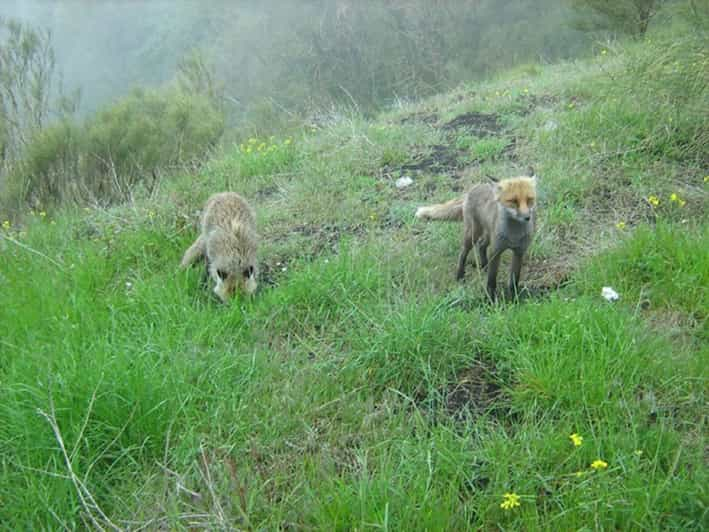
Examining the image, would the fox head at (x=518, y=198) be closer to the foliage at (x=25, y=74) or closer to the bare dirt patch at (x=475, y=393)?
the bare dirt patch at (x=475, y=393)

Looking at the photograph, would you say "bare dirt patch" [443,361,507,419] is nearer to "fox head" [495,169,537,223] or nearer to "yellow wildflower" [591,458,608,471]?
"yellow wildflower" [591,458,608,471]

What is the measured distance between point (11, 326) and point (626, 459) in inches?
152

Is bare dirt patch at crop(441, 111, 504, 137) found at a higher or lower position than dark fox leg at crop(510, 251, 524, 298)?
lower

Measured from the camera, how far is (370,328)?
12.3ft

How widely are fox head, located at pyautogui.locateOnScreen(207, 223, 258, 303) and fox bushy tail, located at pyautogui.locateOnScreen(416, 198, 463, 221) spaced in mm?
1651

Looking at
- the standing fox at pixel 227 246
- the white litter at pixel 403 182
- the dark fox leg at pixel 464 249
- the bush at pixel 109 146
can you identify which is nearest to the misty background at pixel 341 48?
the bush at pixel 109 146

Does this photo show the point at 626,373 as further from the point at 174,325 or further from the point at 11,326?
the point at 11,326

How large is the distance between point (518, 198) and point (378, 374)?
161cm

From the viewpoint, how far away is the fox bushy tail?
523cm

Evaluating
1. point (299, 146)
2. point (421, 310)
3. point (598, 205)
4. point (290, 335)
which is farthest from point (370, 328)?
point (299, 146)

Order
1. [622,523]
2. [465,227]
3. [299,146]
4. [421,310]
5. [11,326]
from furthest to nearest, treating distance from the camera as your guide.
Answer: [299,146]
[465,227]
[11,326]
[421,310]
[622,523]

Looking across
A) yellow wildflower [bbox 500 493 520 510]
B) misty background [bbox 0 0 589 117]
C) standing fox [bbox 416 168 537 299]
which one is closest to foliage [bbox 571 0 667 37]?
misty background [bbox 0 0 589 117]

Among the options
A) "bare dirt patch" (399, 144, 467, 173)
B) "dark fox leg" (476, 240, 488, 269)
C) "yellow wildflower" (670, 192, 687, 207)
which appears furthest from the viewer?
"bare dirt patch" (399, 144, 467, 173)

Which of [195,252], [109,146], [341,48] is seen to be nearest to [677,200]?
[195,252]
